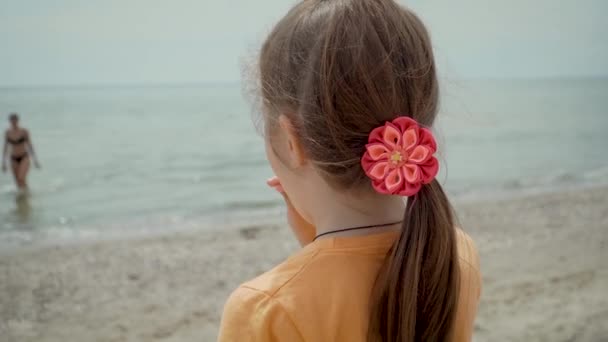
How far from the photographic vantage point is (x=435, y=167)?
1114 mm

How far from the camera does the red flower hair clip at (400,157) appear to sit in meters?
1.07

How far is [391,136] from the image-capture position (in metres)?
1.07

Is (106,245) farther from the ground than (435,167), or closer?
closer

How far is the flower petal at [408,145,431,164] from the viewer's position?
1.10 metres

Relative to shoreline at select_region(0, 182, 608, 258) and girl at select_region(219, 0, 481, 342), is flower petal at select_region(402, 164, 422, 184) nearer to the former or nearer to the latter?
girl at select_region(219, 0, 481, 342)

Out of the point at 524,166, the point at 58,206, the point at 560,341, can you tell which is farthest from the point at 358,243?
the point at 524,166

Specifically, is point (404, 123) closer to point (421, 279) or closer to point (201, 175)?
point (421, 279)

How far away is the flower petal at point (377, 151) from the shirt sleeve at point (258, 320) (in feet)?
1.03

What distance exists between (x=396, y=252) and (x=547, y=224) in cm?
617

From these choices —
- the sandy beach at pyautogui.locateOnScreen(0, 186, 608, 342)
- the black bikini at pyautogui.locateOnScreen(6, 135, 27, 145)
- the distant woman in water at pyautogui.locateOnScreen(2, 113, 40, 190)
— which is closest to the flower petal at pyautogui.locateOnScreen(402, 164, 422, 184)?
the sandy beach at pyautogui.locateOnScreen(0, 186, 608, 342)

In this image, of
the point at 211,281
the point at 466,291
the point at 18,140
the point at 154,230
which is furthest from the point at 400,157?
the point at 18,140

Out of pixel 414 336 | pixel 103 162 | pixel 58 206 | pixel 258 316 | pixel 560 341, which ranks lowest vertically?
pixel 103 162

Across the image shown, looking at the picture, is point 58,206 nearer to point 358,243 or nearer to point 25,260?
point 25,260

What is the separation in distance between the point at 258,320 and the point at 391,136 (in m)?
0.41
